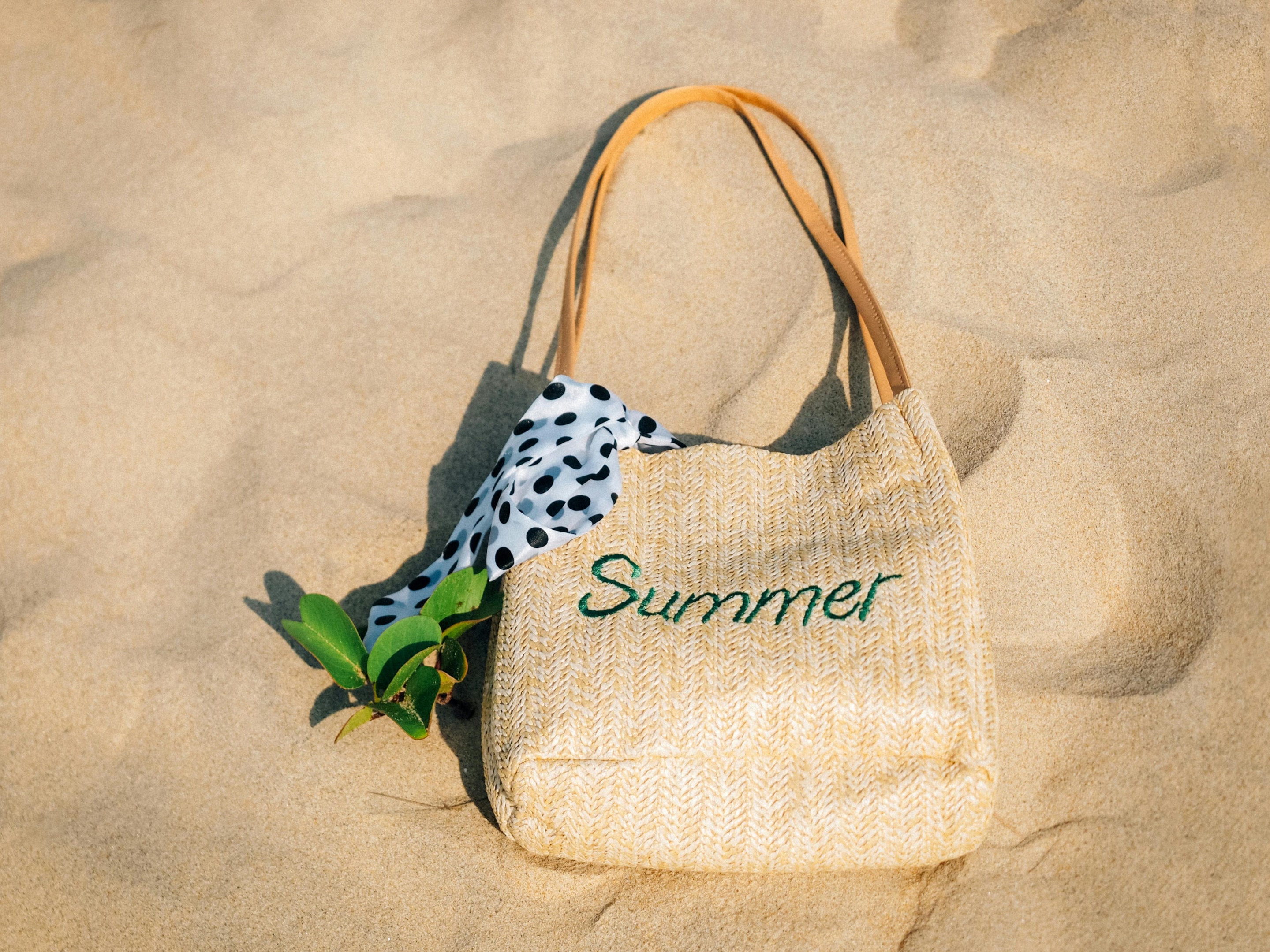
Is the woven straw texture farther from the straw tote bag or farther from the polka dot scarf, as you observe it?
the polka dot scarf

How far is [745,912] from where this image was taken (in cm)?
150

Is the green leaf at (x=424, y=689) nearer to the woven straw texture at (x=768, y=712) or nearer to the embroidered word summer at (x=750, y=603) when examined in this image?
the woven straw texture at (x=768, y=712)

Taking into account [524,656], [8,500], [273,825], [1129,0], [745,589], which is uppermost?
[1129,0]

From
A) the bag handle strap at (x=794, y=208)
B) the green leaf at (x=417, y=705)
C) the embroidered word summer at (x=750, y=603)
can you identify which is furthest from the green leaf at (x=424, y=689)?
the bag handle strap at (x=794, y=208)

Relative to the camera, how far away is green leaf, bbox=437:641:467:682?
1.61 metres

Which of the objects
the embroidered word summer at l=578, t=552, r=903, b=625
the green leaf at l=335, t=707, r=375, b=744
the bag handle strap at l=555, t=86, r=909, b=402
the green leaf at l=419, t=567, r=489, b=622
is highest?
the bag handle strap at l=555, t=86, r=909, b=402

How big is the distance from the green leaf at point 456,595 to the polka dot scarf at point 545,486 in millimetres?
42

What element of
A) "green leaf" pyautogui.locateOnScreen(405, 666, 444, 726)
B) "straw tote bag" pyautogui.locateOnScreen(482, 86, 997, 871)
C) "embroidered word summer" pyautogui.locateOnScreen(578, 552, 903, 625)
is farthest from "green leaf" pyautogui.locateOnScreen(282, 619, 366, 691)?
"embroidered word summer" pyautogui.locateOnScreen(578, 552, 903, 625)

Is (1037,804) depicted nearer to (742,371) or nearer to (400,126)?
(742,371)

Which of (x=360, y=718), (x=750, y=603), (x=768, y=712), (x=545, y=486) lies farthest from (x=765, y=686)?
(x=360, y=718)

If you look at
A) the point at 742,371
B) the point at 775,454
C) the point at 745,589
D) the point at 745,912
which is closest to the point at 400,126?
the point at 742,371

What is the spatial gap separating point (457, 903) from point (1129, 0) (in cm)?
272

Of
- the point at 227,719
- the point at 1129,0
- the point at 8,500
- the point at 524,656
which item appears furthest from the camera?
the point at 1129,0

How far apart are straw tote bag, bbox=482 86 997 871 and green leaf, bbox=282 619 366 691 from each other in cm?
25
